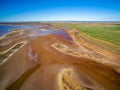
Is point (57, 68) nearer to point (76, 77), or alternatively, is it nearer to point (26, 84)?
point (76, 77)

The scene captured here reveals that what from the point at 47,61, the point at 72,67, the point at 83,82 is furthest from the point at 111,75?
the point at 47,61

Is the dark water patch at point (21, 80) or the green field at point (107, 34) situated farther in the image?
the green field at point (107, 34)

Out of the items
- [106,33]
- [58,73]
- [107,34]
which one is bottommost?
[106,33]

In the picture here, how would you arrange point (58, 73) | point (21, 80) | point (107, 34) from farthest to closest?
point (107, 34)
point (58, 73)
point (21, 80)

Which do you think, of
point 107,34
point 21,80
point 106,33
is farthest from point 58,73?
point 106,33

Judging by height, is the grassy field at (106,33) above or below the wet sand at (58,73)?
below

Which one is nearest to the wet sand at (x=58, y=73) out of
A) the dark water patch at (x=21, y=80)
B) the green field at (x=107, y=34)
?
the dark water patch at (x=21, y=80)

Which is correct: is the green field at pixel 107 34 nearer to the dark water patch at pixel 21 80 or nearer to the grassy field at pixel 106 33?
the grassy field at pixel 106 33

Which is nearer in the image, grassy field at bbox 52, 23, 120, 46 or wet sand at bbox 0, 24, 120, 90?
wet sand at bbox 0, 24, 120, 90

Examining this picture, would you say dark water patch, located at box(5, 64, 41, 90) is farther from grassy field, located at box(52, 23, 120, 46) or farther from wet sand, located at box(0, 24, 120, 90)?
grassy field, located at box(52, 23, 120, 46)

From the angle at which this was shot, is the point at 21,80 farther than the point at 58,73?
No

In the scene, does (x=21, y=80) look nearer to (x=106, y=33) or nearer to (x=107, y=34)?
(x=107, y=34)

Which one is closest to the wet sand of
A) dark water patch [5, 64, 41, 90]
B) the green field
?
dark water patch [5, 64, 41, 90]
